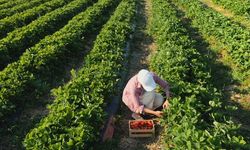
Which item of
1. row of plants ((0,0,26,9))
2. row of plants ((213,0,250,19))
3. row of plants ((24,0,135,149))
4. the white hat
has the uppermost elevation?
the white hat

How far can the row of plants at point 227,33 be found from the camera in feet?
38.7

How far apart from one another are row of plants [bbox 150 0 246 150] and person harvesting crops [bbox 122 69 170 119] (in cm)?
34

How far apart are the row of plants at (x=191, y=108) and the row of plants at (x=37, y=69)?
9.88ft

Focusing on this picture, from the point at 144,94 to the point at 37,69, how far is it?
13.1 feet

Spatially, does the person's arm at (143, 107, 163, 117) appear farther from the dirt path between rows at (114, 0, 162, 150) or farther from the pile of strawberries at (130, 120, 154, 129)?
the dirt path between rows at (114, 0, 162, 150)

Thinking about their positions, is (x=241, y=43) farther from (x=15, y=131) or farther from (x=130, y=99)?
(x=15, y=131)

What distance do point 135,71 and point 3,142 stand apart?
5.09 metres

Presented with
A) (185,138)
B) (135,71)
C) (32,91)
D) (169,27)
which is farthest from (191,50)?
(185,138)

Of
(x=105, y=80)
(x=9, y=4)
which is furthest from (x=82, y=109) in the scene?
(x=9, y=4)

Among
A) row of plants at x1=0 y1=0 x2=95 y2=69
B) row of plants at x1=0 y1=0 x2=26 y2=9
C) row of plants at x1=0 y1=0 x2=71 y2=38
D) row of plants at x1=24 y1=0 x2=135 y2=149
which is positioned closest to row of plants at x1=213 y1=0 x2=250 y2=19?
row of plants at x1=0 y1=0 x2=95 y2=69

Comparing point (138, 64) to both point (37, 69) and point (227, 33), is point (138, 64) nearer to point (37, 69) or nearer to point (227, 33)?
point (37, 69)

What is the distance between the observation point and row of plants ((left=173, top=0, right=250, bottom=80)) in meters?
11.8

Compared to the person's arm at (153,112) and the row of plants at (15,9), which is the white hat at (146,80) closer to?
the person's arm at (153,112)

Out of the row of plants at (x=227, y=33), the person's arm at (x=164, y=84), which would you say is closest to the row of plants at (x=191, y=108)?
the person's arm at (x=164, y=84)
